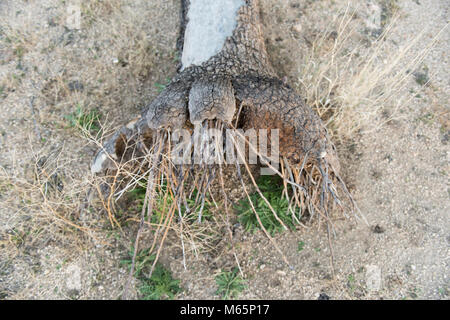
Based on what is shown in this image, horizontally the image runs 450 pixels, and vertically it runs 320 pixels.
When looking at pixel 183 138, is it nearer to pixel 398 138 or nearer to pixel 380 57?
pixel 398 138

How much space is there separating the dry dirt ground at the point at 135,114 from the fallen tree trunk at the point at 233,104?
27cm

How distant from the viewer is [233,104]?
1.56m

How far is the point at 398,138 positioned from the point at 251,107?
106 centimetres

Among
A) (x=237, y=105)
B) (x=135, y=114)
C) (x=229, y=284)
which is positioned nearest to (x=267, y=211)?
(x=229, y=284)

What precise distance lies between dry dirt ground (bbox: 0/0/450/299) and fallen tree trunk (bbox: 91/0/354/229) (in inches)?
10.7

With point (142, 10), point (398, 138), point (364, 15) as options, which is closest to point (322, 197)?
point (398, 138)

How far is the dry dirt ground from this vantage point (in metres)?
1.70

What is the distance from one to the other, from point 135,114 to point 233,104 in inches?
34.2

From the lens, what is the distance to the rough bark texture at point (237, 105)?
155 centimetres

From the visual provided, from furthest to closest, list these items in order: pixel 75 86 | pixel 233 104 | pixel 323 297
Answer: pixel 75 86, pixel 323 297, pixel 233 104

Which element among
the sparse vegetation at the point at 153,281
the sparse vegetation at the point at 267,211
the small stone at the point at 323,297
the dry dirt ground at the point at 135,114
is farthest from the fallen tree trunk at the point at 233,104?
the sparse vegetation at the point at 153,281

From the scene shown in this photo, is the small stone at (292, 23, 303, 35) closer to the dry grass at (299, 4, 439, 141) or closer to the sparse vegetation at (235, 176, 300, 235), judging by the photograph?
the dry grass at (299, 4, 439, 141)

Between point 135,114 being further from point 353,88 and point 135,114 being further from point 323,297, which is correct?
point 323,297

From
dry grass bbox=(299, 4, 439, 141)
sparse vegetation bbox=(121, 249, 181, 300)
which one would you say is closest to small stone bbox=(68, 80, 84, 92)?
sparse vegetation bbox=(121, 249, 181, 300)
